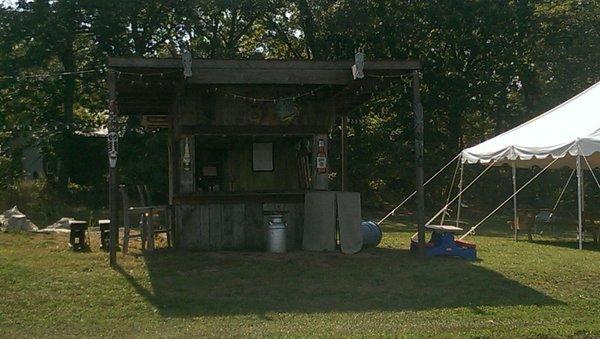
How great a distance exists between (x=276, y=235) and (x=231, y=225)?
3.60 ft

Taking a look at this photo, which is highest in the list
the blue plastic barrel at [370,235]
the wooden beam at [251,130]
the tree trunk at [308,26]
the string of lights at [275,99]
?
the tree trunk at [308,26]

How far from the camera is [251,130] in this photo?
1427cm

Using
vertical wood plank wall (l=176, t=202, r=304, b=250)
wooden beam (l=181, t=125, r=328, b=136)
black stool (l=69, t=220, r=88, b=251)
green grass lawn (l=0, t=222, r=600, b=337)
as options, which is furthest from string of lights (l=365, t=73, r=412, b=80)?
black stool (l=69, t=220, r=88, b=251)

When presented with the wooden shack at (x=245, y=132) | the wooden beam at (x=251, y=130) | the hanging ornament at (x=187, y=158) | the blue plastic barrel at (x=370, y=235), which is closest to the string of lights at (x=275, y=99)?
the wooden shack at (x=245, y=132)

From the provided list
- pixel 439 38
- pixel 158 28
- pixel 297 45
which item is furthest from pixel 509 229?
pixel 158 28

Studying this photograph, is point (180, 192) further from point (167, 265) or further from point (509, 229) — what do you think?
point (509, 229)

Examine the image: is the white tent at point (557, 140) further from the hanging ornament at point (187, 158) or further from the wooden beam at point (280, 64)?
the hanging ornament at point (187, 158)

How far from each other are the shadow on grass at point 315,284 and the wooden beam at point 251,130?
7.98 feet

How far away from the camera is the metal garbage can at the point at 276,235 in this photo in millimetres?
13352

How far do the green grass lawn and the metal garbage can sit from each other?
39cm

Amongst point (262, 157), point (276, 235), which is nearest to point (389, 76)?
point (262, 157)

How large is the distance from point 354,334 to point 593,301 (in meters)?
3.87

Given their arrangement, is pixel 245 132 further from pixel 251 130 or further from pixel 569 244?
pixel 569 244

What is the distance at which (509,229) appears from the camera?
21688 millimetres
